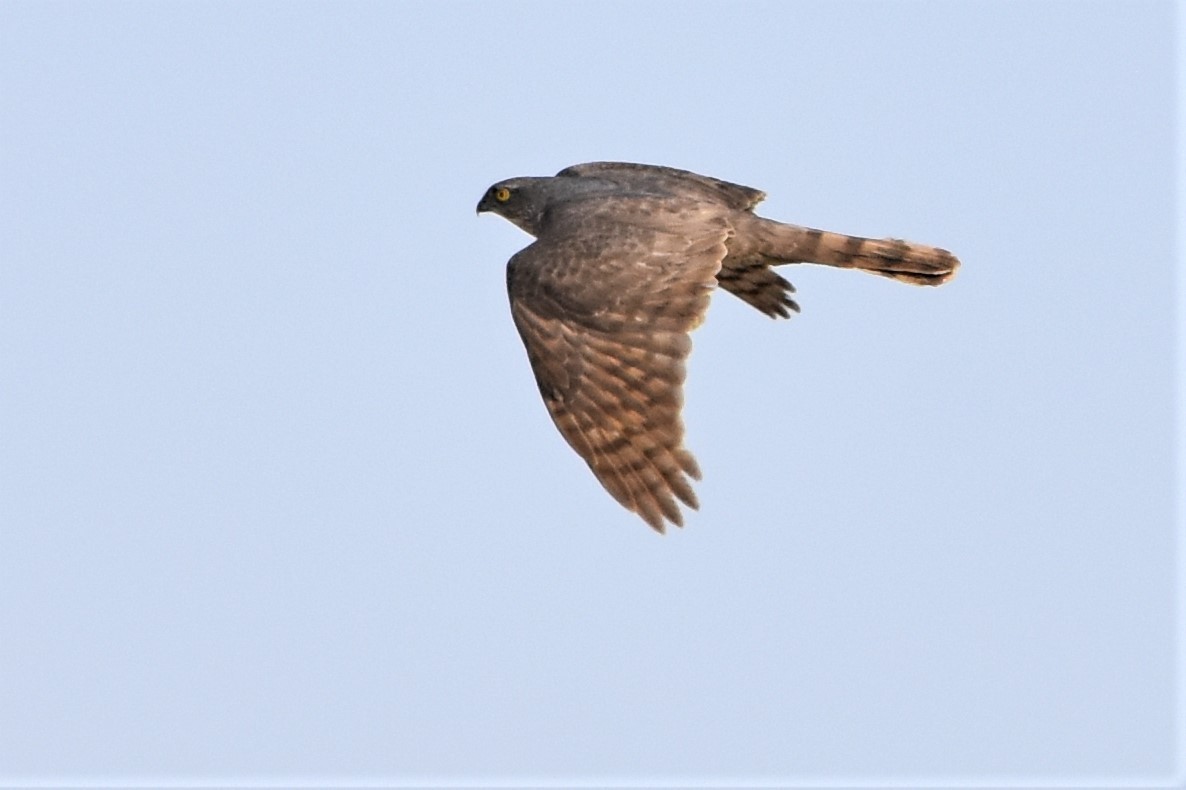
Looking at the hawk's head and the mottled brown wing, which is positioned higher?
the hawk's head

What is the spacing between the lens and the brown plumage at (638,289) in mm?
A: 16516

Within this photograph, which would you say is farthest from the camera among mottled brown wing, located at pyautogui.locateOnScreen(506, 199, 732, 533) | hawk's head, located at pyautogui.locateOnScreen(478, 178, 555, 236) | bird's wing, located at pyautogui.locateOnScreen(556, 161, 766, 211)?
hawk's head, located at pyautogui.locateOnScreen(478, 178, 555, 236)

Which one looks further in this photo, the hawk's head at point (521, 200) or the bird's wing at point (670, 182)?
the hawk's head at point (521, 200)

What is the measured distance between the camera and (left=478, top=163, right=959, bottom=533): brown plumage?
16516 millimetres

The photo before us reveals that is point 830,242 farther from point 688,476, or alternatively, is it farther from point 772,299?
point 688,476

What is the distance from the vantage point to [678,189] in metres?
19.6

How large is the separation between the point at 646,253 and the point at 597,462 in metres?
1.83

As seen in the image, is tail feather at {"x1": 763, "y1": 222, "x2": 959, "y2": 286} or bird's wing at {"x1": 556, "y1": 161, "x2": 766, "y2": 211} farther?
bird's wing at {"x1": 556, "y1": 161, "x2": 766, "y2": 211}

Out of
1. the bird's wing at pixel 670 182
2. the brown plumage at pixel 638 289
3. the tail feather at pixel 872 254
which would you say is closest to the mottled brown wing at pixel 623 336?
the brown plumage at pixel 638 289

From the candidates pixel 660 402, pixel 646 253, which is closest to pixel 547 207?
pixel 646 253

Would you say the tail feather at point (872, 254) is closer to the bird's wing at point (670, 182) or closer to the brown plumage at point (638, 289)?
the brown plumage at point (638, 289)

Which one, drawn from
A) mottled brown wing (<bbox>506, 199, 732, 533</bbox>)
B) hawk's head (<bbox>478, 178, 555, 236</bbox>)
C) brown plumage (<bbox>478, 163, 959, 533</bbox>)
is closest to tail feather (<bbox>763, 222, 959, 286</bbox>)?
brown plumage (<bbox>478, 163, 959, 533</bbox>)

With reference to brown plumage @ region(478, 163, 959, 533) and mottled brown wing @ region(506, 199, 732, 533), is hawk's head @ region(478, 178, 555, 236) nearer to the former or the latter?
brown plumage @ region(478, 163, 959, 533)

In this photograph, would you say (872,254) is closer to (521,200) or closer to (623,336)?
(623,336)
